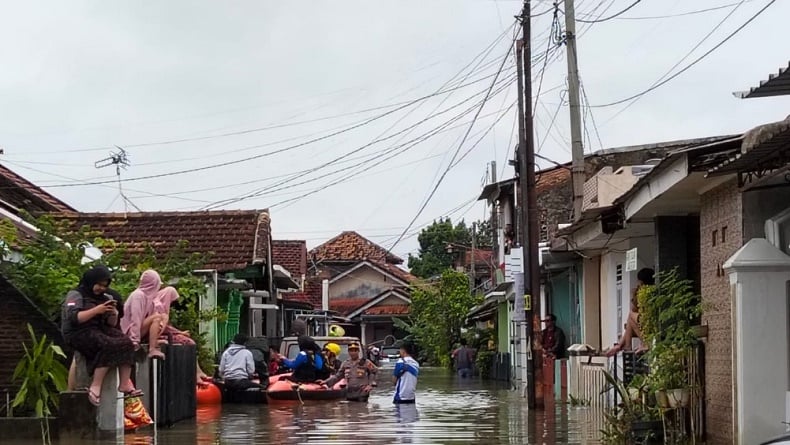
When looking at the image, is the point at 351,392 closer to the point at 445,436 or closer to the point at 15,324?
the point at 445,436

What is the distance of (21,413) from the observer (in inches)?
609

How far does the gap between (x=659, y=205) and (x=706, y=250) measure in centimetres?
132

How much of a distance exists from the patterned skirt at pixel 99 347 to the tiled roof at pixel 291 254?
3324cm

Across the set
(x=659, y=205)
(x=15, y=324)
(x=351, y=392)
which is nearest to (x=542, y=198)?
(x=351, y=392)

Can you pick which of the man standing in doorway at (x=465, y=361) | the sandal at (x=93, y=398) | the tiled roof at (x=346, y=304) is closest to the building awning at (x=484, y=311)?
the man standing in doorway at (x=465, y=361)

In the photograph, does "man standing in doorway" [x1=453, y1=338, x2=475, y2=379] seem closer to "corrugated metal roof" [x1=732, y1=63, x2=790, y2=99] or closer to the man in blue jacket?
the man in blue jacket

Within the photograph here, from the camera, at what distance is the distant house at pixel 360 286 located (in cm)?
7025

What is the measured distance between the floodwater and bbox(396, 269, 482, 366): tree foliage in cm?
3172

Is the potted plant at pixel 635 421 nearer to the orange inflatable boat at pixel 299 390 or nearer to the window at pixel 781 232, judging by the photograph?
the window at pixel 781 232

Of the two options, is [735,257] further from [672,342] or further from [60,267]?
Result: [60,267]

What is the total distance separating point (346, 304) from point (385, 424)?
2111 inches

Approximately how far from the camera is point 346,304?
72312 millimetres

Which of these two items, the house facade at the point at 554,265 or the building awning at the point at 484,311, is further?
the building awning at the point at 484,311

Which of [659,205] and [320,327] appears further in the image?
[320,327]
